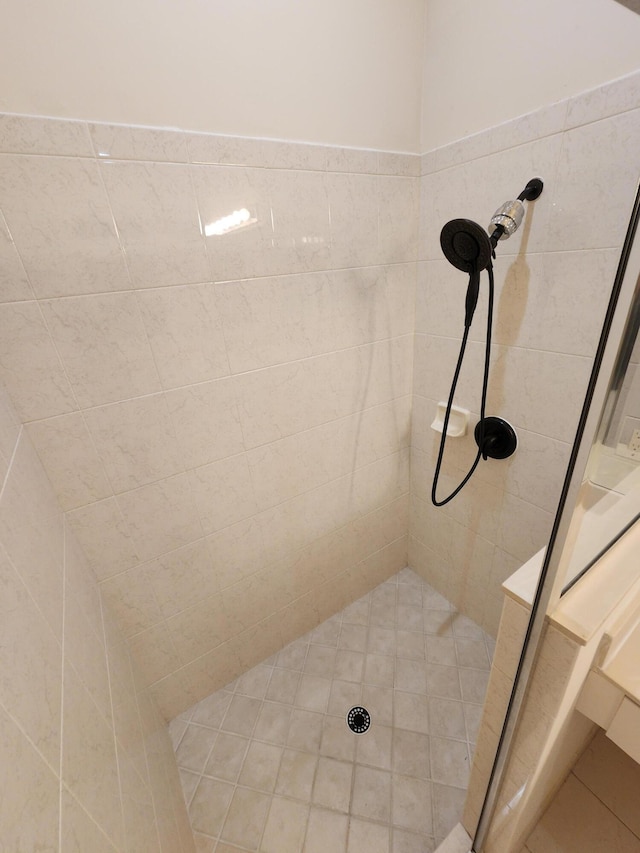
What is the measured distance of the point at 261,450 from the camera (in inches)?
48.9

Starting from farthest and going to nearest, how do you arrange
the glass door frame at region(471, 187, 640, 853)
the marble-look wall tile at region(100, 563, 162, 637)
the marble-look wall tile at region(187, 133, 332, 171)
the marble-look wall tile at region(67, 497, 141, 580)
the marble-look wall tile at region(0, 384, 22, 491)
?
the marble-look wall tile at region(100, 563, 162, 637) < the marble-look wall tile at region(67, 497, 141, 580) < the marble-look wall tile at region(187, 133, 332, 171) < the marble-look wall tile at region(0, 384, 22, 491) < the glass door frame at region(471, 187, 640, 853)

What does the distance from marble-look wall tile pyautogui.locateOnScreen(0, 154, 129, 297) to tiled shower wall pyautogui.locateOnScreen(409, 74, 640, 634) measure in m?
1.01

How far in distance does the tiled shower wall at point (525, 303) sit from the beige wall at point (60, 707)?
1154 mm

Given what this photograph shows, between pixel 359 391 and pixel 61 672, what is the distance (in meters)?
1.11

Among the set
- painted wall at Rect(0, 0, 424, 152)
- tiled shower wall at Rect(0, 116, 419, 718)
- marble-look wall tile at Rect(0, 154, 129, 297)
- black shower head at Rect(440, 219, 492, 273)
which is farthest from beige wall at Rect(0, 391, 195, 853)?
black shower head at Rect(440, 219, 492, 273)

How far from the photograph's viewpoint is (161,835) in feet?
2.72

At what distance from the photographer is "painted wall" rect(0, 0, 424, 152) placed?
2.32 feet

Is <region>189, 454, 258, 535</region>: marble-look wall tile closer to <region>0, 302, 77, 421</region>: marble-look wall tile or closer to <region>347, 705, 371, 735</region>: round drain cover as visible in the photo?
<region>0, 302, 77, 421</region>: marble-look wall tile

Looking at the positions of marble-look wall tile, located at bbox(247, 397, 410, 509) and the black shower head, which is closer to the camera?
the black shower head

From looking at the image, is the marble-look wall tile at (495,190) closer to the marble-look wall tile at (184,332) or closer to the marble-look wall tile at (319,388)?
the marble-look wall tile at (319,388)

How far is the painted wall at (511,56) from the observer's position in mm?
772

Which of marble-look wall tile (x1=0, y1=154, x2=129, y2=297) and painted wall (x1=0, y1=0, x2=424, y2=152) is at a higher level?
painted wall (x1=0, y1=0, x2=424, y2=152)

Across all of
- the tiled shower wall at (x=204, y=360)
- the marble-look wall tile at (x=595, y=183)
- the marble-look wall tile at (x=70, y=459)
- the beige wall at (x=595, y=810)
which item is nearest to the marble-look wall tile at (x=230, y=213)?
the tiled shower wall at (x=204, y=360)

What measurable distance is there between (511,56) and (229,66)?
28.1 inches
